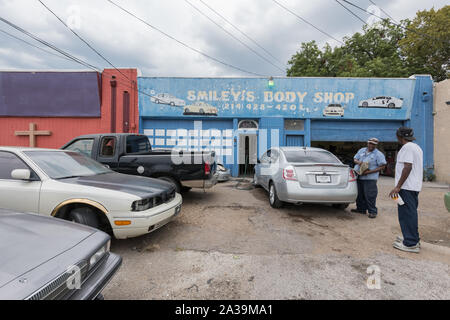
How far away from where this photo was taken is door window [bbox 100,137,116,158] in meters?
5.18

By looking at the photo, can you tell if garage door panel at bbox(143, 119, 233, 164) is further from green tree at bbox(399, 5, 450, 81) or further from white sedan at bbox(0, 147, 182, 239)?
green tree at bbox(399, 5, 450, 81)

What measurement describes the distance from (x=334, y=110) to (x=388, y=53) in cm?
1493

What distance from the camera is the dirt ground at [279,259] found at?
214 centimetres

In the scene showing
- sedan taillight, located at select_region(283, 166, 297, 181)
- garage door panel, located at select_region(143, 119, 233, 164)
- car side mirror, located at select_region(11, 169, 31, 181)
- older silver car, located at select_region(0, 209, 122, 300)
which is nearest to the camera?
older silver car, located at select_region(0, 209, 122, 300)

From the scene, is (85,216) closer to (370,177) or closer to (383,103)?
(370,177)

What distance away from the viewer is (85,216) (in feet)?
9.37

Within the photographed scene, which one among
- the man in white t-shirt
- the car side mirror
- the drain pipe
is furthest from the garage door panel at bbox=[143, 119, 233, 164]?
the car side mirror

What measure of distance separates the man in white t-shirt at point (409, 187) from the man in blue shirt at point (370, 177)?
5.10ft

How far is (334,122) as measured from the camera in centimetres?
1176

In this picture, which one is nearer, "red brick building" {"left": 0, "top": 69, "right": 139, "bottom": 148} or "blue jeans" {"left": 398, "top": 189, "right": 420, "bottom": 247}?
"blue jeans" {"left": 398, "top": 189, "right": 420, "bottom": 247}

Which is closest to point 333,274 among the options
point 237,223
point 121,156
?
point 237,223

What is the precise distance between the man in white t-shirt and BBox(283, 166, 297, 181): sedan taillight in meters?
1.74

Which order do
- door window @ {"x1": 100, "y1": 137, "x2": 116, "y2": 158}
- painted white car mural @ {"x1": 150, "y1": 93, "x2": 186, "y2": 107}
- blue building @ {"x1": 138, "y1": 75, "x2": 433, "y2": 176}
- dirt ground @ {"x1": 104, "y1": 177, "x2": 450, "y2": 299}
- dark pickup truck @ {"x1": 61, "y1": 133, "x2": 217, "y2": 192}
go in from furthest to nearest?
1. painted white car mural @ {"x1": 150, "y1": 93, "x2": 186, "y2": 107}
2. blue building @ {"x1": 138, "y1": 75, "x2": 433, "y2": 176}
3. door window @ {"x1": 100, "y1": 137, "x2": 116, "y2": 158}
4. dark pickup truck @ {"x1": 61, "y1": 133, "x2": 217, "y2": 192}
5. dirt ground @ {"x1": 104, "y1": 177, "x2": 450, "y2": 299}

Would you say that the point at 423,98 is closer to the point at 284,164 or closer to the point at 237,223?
the point at 284,164
